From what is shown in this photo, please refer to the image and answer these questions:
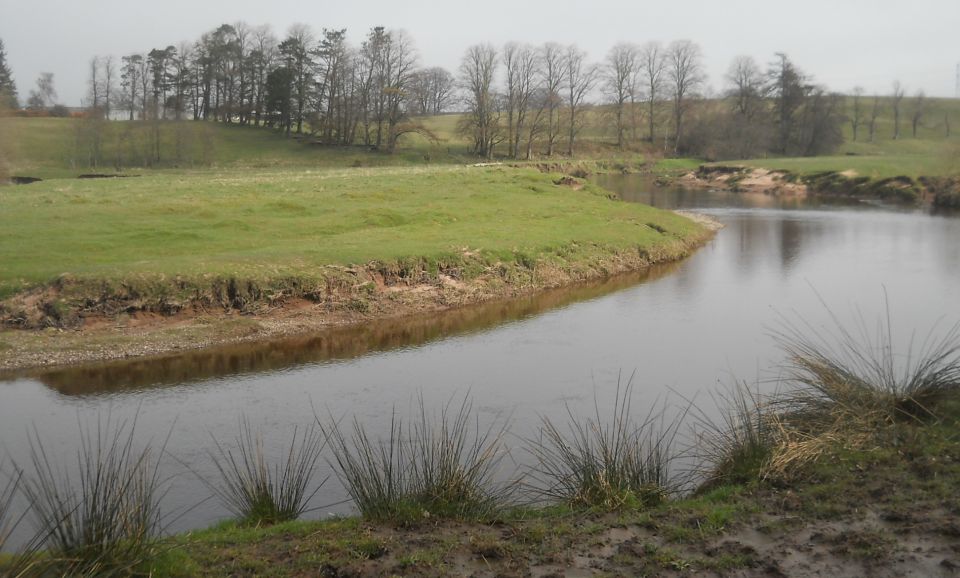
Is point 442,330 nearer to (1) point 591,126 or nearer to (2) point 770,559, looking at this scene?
(2) point 770,559

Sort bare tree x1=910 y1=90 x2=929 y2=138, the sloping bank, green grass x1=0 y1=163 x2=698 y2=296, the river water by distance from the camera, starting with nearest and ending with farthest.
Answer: the river water, the sloping bank, green grass x1=0 y1=163 x2=698 y2=296, bare tree x1=910 y1=90 x2=929 y2=138

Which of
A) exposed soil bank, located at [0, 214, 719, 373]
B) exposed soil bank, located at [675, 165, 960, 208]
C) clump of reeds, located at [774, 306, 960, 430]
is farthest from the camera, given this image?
exposed soil bank, located at [675, 165, 960, 208]

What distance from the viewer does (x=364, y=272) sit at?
2133cm

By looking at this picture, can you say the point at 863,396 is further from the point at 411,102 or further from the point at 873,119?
the point at 873,119

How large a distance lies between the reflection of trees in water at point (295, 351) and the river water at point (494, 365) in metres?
0.06

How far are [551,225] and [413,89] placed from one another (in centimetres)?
5176

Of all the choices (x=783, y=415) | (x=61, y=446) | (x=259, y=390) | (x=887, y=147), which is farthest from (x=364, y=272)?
(x=887, y=147)

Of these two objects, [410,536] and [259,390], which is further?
[259,390]

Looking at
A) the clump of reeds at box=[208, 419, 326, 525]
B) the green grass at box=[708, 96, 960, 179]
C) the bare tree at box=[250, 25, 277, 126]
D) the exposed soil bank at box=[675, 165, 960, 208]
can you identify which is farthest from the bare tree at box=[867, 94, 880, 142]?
the clump of reeds at box=[208, 419, 326, 525]

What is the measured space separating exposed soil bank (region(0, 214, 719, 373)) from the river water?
2.49ft

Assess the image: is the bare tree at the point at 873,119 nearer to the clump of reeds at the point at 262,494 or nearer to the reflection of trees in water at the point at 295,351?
the reflection of trees in water at the point at 295,351

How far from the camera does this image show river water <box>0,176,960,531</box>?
12148 mm

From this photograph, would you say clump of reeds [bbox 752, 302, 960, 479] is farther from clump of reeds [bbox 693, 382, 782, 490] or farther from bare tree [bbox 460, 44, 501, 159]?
bare tree [bbox 460, 44, 501, 159]

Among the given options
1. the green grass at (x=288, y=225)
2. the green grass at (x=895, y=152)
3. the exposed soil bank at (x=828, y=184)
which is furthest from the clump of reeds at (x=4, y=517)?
the green grass at (x=895, y=152)
